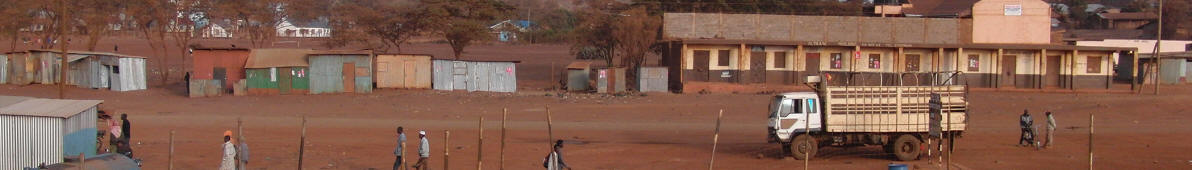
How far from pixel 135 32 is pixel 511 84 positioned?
49920mm

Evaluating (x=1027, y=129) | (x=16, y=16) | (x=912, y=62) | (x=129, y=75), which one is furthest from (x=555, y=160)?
(x=16, y=16)

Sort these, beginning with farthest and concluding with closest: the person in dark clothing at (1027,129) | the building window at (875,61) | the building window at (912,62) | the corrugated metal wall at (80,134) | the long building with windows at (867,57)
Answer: the building window at (912,62) < the building window at (875,61) < the long building with windows at (867,57) < the person in dark clothing at (1027,129) < the corrugated metal wall at (80,134)

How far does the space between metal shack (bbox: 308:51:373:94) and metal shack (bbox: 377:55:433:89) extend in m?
0.90

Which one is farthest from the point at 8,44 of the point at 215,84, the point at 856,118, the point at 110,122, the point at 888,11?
the point at 856,118

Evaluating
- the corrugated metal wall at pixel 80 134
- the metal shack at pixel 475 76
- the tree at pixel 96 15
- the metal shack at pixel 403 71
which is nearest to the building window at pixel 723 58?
the metal shack at pixel 475 76

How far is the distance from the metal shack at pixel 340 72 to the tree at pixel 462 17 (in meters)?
11.2

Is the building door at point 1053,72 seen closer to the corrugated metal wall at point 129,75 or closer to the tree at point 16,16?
the corrugated metal wall at point 129,75

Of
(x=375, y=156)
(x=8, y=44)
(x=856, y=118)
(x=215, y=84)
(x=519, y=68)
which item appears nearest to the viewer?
(x=856, y=118)

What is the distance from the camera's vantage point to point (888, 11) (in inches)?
1996

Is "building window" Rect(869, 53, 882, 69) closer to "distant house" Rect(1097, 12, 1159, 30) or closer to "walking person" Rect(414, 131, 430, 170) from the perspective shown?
"walking person" Rect(414, 131, 430, 170)

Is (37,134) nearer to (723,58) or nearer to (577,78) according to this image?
(577,78)

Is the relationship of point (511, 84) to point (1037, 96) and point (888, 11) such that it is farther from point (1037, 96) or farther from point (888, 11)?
point (888, 11)

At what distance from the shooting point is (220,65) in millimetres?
36969

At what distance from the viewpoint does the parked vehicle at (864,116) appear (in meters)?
20.3
